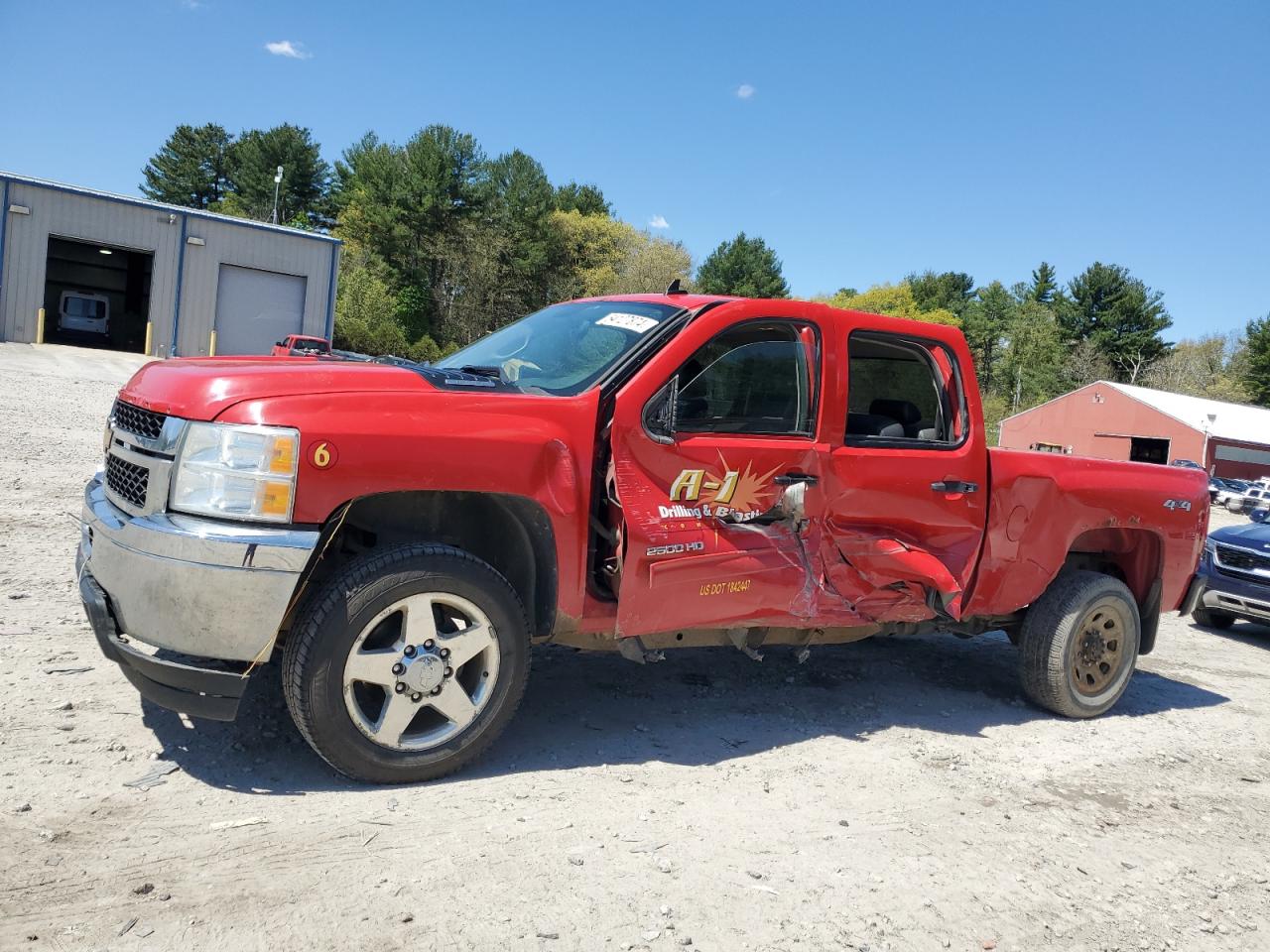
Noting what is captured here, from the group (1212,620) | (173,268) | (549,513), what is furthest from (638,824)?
(173,268)

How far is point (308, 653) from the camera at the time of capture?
320 cm

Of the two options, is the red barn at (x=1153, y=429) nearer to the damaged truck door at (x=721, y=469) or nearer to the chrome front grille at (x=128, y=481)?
the damaged truck door at (x=721, y=469)

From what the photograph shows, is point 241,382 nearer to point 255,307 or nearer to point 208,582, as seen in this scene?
point 208,582

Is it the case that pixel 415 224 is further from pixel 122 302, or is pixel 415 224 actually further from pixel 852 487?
pixel 852 487

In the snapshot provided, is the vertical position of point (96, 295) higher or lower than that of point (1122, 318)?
lower

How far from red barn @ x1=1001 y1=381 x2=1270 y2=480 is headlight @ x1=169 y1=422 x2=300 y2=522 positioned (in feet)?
136

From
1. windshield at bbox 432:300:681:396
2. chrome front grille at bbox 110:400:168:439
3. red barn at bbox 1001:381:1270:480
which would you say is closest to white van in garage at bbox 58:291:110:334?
windshield at bbox 432:300:681:396

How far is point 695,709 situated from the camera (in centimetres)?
475

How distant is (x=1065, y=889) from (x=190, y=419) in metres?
3.47

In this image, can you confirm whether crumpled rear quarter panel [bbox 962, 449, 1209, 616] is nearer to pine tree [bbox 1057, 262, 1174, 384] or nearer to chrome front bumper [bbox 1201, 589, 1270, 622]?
chrome front bumper [bbox 1201, 589, 1270, 622]

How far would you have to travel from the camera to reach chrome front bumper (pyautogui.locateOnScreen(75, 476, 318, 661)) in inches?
119

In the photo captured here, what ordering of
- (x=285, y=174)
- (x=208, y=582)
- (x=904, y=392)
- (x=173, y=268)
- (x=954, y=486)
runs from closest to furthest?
1. (x=208, y=582)
2. (x=954, y=486)
3. (x=904, y=392)
4. (x=173, y=268)
5. (x=285, y=174)

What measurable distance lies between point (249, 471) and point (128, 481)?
2.31 feet

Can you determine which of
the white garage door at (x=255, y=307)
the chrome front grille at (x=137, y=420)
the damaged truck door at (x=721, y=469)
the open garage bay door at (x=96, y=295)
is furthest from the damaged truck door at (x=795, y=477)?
the open garage bay door at (x=96, y=295)
